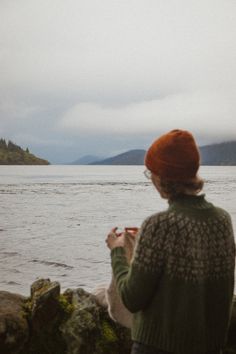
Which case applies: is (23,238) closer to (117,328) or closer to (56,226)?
(56,226)

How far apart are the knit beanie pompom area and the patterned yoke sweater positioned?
13 cm

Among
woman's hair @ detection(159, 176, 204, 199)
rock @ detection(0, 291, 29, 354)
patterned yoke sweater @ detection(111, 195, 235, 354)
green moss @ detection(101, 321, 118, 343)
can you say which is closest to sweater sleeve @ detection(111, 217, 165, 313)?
patterned yoke sweater @ detection(111, 195, 235, 354)

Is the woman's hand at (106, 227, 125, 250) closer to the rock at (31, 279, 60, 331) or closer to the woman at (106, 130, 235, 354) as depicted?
the woman at (106, 130, 235, 354)

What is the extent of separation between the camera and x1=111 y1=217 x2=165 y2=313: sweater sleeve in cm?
211

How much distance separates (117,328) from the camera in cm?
470

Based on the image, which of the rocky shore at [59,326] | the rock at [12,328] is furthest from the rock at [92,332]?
the rock at [12,328]

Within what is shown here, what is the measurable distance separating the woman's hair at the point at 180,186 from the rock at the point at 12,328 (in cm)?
275

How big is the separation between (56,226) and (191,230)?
19.8 m

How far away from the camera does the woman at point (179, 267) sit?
6.95 feet

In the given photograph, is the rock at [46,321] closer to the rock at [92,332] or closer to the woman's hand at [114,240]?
the rock at [92,332]

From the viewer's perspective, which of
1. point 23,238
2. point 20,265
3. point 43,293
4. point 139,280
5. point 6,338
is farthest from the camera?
point 23,238

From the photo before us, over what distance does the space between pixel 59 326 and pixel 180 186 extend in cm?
291

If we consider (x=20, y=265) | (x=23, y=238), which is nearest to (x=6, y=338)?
(x=20, y=265)

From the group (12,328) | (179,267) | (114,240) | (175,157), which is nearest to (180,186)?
(175,157)
